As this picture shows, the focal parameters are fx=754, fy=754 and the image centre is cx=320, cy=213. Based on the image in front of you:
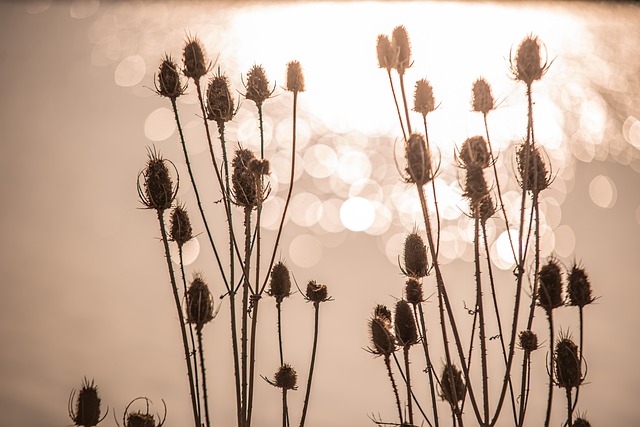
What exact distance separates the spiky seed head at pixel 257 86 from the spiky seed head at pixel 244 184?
0.50 metres

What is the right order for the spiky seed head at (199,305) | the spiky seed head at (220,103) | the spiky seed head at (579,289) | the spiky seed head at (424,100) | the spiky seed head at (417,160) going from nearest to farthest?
the spiky seed head at (417,160), the spiky seed head at (199,305), the spiky seed head at (220,103), the spiky seed head at (579,289), the spiky seed head at (424,100)

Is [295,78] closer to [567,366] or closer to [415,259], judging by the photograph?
[415,259]

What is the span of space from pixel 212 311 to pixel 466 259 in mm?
7660

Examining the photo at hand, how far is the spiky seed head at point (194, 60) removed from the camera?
426cm

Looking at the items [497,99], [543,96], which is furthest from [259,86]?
[543,96]

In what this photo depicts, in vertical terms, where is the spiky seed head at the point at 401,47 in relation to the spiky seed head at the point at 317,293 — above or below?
above

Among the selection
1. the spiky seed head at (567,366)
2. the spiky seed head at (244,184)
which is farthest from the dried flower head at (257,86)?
the spiky seed head at (567,366)

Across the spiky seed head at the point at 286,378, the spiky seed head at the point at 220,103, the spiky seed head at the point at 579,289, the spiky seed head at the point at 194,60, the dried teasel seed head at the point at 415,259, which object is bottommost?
the spiky seed head at the point at 286,378

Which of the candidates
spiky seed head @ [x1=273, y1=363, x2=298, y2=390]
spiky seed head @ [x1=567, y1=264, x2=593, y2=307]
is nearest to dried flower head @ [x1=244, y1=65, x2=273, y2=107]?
spiky seed head @ [x1=273, y1=363, x2=298, y2=390]

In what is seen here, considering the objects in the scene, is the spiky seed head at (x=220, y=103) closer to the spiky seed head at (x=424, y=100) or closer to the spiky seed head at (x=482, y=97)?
the spiky seed head at (x=424, y=100)

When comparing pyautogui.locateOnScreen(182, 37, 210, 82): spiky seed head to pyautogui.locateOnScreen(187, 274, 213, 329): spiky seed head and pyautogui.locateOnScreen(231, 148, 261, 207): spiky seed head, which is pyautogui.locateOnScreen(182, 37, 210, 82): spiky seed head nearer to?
pyautogui.locateOnScreen(231, 148, 261, 207): spiky seed head

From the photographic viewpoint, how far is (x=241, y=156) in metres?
4.19

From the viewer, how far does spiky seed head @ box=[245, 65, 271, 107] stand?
4539mm

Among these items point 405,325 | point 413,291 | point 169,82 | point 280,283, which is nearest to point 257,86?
point 169,82
